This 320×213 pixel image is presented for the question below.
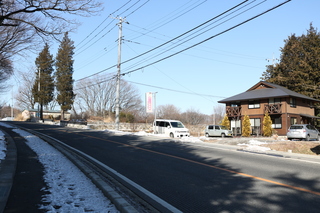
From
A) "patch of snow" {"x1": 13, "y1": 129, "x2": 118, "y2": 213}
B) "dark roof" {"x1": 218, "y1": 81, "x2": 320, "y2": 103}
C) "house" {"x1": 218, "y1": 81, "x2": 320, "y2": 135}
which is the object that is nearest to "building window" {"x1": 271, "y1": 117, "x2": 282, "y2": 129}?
"house" {"x1": 218, "y1": 81, "x2": 320, "y2": 135}

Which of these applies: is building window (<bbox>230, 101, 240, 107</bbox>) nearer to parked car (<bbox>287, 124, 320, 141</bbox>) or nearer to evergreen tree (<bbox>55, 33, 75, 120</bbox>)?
parked car (<bbox>287, 124, 320, 141</bbox>)

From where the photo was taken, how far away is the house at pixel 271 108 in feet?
114

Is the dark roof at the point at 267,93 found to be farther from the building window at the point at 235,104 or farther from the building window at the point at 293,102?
the building window at the point at 235,104

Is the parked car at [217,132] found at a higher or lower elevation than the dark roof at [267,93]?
lower

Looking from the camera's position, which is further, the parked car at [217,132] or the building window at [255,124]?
the building window at [255,124]

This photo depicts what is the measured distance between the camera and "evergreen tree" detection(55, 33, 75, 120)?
57.4 meters

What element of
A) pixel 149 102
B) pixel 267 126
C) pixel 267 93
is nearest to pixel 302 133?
pixel 267 126

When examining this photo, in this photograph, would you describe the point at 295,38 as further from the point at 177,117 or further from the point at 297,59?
the point at 177,117

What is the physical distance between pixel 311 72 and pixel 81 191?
48486 millimetres

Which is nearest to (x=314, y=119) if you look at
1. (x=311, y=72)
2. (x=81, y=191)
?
(x=311, y=72)

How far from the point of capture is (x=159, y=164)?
31.7 ft

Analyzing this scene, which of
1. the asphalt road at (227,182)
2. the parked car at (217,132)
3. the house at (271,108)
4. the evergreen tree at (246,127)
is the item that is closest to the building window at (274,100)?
the house at (271,108)

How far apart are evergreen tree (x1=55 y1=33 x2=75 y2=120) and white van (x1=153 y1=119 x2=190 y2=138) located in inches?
1418

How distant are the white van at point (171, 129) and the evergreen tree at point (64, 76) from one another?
1418 inches
